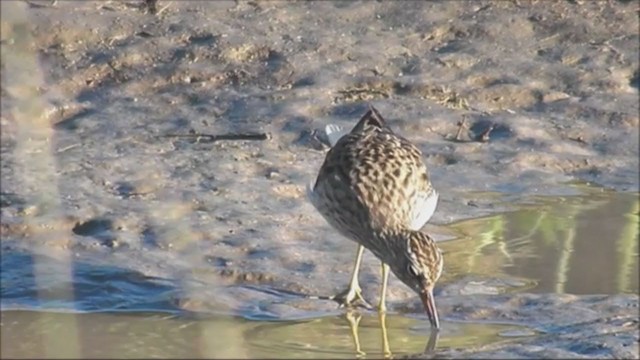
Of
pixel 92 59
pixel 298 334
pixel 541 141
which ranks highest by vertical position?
pixel 92 59

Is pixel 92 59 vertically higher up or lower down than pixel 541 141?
higher up

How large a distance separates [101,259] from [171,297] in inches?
28.5

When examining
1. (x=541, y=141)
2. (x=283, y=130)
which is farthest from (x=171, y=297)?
(x=541, y=141)

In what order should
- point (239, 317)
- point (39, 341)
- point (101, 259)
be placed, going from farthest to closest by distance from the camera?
point (101, 259), point (239, 317), point (39, 341)

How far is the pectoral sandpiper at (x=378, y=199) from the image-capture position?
8.58 meters

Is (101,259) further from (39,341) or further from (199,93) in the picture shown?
(199,93)

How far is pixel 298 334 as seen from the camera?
7.99m

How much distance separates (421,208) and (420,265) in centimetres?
75

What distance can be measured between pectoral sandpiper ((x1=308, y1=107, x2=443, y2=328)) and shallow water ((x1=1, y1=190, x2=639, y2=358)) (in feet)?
1.12

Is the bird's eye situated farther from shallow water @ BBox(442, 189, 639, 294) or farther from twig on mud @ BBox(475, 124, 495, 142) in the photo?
twig on mud @ BBox(475, 124, 495, 142)

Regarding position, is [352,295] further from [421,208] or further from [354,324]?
[421,208]

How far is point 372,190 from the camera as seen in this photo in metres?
8.89

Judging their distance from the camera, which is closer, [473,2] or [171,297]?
[171,297]

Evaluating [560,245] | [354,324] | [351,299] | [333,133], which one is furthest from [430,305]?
[333,133]
